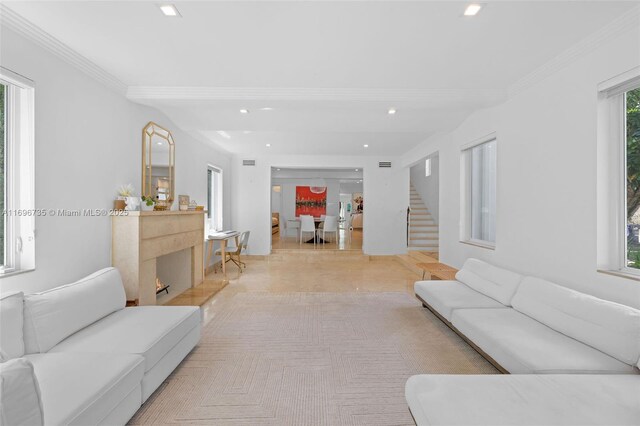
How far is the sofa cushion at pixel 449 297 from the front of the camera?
10.2 feet

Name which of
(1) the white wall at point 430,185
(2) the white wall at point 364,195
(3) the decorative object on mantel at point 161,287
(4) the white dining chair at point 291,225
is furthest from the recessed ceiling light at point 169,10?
(4) the white dining chair at point 291,225

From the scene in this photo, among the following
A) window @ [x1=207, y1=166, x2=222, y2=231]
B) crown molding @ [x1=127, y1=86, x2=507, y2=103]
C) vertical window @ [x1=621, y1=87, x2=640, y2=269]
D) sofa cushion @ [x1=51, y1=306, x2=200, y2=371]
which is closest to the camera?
sofa cushion @ [x1=51, y1=306, x2=200, y2=371]

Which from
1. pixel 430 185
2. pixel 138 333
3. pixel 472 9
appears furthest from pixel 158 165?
pixel 430 185

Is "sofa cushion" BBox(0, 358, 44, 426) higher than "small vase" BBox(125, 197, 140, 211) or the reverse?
the reverse

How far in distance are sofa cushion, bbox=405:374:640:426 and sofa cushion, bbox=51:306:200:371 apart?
5.72 feet

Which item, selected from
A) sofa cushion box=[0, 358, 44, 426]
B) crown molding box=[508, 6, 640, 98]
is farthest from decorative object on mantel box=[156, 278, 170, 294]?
crown molding box=[508, 6, 640, 98]

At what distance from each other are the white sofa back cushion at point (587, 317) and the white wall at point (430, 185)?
595 cm

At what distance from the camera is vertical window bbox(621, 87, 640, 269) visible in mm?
2463

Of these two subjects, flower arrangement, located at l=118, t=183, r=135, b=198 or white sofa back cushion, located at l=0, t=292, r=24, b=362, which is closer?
white sofa back cushion, located at l=0, t=292, r=24, b=362

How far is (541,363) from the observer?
1.97m

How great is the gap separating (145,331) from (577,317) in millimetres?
3226

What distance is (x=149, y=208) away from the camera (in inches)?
148

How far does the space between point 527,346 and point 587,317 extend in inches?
20.1

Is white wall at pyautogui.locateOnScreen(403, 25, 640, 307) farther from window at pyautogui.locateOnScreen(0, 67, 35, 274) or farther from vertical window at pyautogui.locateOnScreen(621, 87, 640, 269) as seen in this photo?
window at pyautogui.locateOnScreen(0, 67, 35, 274)
